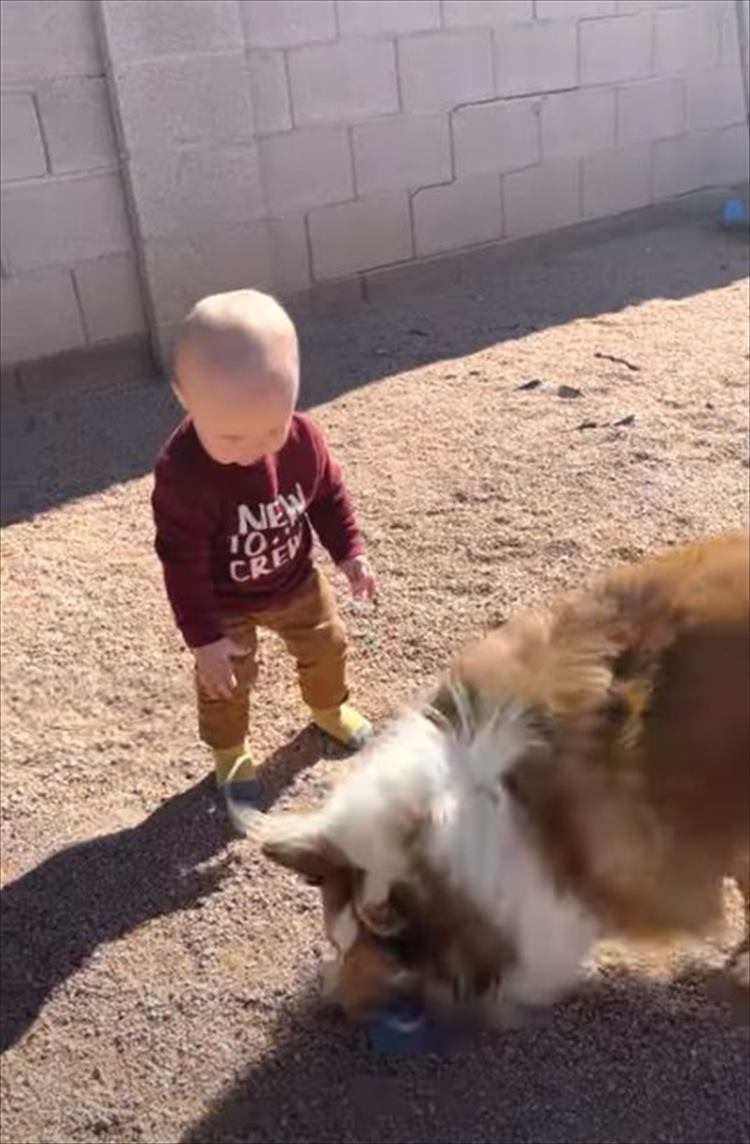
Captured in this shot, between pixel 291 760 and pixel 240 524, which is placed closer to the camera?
pixel 240 524

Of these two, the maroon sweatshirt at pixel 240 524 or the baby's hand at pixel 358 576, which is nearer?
the maroon sweatshirt at pixel 240 524

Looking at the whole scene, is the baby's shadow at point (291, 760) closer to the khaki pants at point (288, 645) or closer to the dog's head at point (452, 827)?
the khaki pants at point (288, 645)

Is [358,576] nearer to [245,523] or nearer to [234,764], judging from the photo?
[245,523]

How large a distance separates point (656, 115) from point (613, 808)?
22.9 feet

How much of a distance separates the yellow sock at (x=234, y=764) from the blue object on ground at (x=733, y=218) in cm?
623

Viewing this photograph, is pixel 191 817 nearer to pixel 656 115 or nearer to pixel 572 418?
pixel 572 418

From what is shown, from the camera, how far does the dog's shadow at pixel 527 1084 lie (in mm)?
2379

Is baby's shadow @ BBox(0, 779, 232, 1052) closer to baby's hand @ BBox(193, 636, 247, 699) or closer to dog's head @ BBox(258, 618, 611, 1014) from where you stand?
baby's hand @ BBox(193, 636, 247, 699)

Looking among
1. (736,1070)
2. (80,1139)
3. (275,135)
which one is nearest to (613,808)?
(736,1070)

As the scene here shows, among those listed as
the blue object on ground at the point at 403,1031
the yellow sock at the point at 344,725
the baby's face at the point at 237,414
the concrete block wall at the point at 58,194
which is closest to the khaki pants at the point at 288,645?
the yellow sock at the point at 344,725

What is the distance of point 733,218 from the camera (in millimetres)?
8414

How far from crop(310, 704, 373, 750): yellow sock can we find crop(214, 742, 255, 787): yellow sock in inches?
9.8

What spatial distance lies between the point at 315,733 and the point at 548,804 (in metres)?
1.50

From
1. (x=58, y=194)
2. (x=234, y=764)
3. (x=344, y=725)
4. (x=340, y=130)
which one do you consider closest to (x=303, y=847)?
(x=234, y=764)
